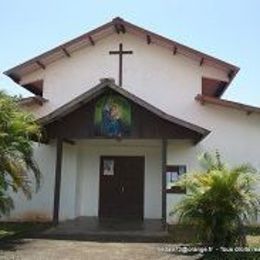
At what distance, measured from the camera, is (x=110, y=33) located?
21.3 metres

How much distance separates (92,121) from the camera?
17.8 metres

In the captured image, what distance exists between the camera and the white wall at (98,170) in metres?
20.8

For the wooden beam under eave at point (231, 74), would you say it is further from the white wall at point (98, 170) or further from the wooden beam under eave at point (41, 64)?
the wooden beam under eave at point (41, 64)

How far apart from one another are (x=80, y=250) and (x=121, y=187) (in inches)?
311

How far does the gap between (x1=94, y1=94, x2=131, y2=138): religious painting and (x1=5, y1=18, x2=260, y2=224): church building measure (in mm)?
2098

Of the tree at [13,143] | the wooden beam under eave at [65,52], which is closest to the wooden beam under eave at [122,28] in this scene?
the wooden beam under eave at [65,52]

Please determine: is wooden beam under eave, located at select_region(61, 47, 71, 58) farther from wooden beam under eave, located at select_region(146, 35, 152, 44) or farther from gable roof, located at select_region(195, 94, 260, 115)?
gable roof, located at select_region(195, 94, 260, 115)

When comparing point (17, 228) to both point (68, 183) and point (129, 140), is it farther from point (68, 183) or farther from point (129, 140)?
point (129, 140)

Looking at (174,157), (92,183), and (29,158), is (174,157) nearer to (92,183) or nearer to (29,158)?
(92,183)

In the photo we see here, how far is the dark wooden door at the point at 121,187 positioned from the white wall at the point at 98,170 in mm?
195

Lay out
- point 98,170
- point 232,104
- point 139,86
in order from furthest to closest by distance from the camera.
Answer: point 98,170
point 139,86
point 232,104

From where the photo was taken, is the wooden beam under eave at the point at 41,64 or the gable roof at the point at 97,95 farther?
the wooden beam under eave at the point at 41,64

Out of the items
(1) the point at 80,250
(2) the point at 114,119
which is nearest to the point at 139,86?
(2) the point at 114,119

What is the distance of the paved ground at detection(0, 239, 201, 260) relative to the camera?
1224cm
